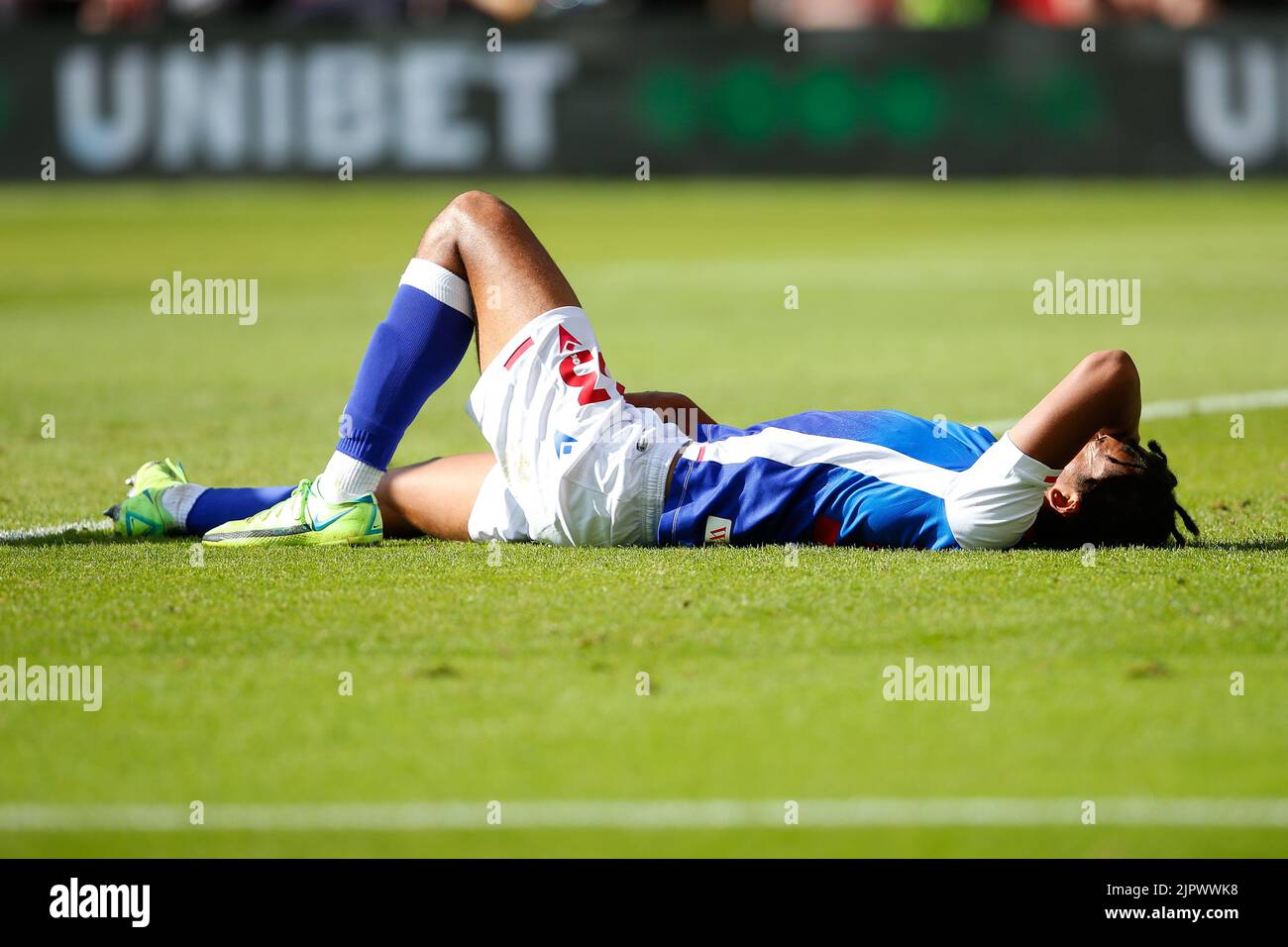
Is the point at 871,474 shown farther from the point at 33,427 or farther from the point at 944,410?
the point at 33,427

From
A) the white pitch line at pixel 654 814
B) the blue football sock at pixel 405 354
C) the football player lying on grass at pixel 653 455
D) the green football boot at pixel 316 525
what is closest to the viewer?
the white pitch line at pixel 654 814

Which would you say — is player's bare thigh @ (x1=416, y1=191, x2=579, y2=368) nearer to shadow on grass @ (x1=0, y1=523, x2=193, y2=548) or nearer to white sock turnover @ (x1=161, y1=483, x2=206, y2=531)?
white sock turnover @ (x1=161, y1=483, x2=206, y2=531)

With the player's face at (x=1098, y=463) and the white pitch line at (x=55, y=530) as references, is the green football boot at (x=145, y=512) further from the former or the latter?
the player's face at (x=1098, y=463)

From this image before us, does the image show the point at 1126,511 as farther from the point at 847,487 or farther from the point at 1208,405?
the point at 1208,405

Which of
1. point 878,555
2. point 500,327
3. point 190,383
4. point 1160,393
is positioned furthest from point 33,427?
point 1160,393

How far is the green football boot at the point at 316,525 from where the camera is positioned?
5.78 metres

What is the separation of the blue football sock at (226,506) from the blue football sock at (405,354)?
0.52 metres

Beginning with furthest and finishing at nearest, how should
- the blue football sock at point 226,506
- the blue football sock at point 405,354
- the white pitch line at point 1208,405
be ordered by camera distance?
the white pitch line at point 1208,405 → the blue football sock at point 226,506 → the blue football sock at point 405,354

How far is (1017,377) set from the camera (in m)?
10.3

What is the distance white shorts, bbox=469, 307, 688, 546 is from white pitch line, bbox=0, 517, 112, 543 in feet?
5.55

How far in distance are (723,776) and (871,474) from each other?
171cm

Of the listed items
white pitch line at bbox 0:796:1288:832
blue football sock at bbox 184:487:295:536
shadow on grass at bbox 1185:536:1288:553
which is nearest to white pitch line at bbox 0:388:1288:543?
shadow on grass at bbox 1185:536:1288:553

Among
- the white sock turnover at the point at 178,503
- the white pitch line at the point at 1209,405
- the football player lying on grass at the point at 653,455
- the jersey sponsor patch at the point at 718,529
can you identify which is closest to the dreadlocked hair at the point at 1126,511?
the football player lying on grass at the point at 653,455

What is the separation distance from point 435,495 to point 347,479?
32 centimetres
